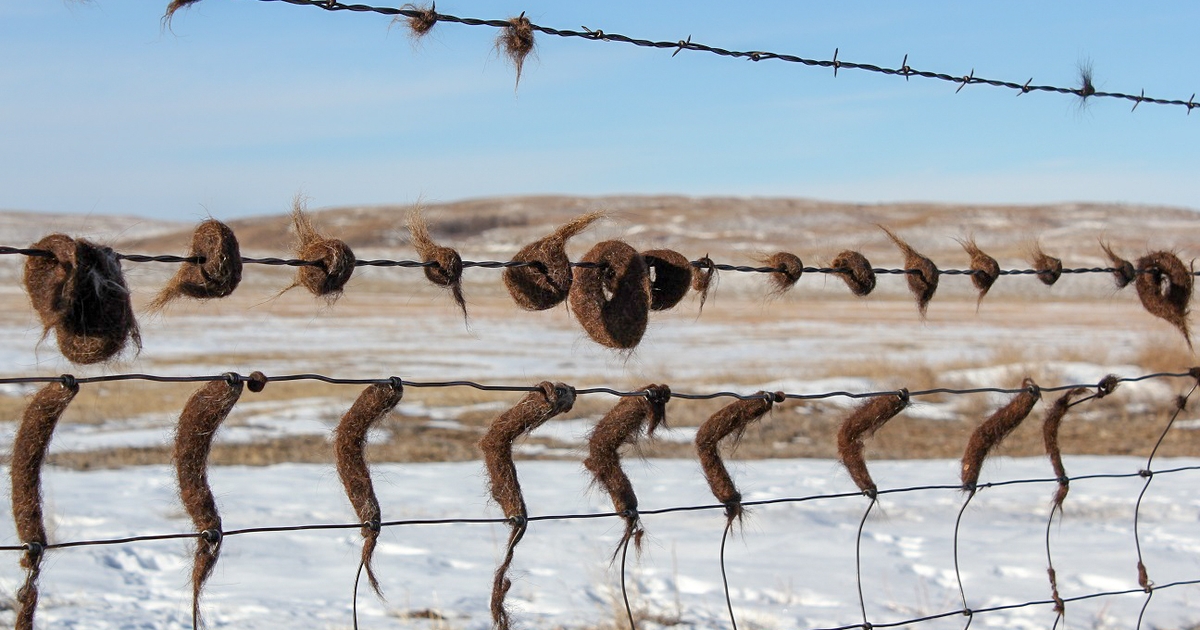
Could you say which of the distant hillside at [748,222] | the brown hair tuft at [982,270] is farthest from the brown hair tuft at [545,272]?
the distant hillside at [748,222]

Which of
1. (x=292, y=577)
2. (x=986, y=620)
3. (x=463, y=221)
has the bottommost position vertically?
(x=986, y=620)

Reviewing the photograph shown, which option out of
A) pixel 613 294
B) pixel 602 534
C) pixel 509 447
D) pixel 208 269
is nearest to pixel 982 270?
pixel 613 294

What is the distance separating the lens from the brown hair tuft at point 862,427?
272 centimetres

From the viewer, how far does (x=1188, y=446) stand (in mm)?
9750

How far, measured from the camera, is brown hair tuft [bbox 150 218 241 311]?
1.88 meters

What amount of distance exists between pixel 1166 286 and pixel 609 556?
2.77 metres

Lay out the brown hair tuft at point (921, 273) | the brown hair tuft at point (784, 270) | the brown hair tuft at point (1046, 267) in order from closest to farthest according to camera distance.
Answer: the brown hair tuft at point (784, 270)
the brown hair tuft at point (921, 273)
the brown hair tuft at point (1046, 267)

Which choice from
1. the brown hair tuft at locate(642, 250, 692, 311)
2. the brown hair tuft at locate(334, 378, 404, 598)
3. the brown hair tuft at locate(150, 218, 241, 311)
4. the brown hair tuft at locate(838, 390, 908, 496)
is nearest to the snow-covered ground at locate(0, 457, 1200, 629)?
the brown hair tuft at locate(838, 390, 908, 496)

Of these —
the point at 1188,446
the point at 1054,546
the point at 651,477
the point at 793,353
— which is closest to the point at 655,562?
the point at 1054,546

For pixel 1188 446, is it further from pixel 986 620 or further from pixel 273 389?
pixel 273 389

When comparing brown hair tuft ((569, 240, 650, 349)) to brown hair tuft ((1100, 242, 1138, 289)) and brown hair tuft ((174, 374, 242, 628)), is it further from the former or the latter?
brown hair tuft ((1100, 242, 1138, 289))

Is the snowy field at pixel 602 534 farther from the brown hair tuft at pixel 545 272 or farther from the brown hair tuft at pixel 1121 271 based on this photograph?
the brown hair tuft at pixel 545 272

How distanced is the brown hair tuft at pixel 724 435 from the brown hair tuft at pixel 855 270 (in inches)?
17.0

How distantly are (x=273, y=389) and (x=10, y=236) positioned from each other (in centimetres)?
8294
